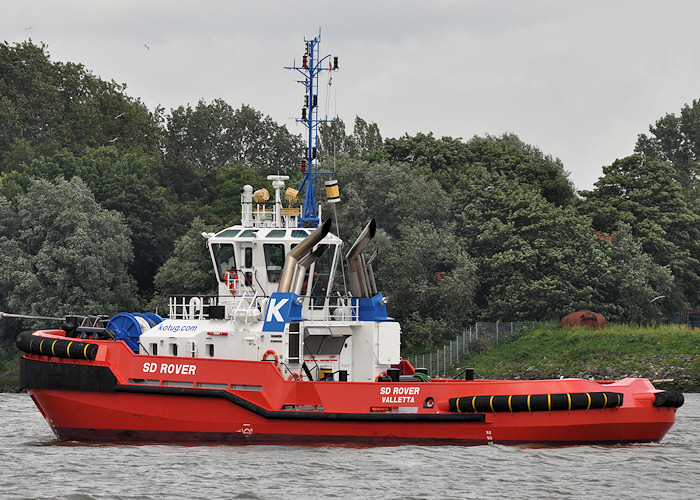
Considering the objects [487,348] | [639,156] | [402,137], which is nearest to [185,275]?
[487,348]

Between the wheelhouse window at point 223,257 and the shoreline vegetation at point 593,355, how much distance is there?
63.9 feet

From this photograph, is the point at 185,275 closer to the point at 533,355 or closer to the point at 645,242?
the point at 533,355

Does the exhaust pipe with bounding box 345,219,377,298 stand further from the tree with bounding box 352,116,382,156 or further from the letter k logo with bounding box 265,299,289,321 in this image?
the tree with bounding box 352,116,382,156

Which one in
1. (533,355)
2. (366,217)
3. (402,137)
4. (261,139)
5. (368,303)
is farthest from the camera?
(261,139)

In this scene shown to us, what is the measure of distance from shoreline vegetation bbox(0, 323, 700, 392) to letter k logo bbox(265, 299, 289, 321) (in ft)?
67.8

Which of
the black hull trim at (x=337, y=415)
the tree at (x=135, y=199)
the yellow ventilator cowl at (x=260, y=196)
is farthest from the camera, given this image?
the tree at (x=135, y=199)

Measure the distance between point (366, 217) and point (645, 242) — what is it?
12.3 metres

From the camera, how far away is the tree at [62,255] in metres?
43.1

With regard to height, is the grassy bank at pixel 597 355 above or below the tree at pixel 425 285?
below

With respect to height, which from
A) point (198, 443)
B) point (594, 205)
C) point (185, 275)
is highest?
point (594, 205)

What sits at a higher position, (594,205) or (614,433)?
(594,205)

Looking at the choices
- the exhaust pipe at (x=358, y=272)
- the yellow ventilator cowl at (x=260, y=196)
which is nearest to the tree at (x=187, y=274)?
the yellow ventilator cowl at (x=260, y=196)

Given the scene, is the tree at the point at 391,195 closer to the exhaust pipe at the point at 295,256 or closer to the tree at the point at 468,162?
the tree at the point at 468,162

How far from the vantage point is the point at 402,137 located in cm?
5581
